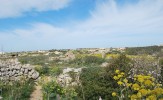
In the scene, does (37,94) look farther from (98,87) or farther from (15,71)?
(15,71)

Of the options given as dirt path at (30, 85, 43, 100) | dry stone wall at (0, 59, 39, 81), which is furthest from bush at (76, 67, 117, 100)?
dry stone wall at (0, 59, 39, 81)

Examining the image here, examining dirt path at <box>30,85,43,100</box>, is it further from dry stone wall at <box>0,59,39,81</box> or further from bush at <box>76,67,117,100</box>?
dry stone wall at <box>0,59,39,81</box>

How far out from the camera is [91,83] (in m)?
11.6

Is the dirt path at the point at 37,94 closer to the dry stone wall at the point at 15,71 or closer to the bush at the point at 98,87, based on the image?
the bush at the point at 98,87

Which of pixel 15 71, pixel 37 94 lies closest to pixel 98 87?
pixel 37 94

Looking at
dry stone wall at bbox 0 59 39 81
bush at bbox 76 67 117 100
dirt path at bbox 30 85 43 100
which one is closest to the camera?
bush at bbox 76 67 117 100

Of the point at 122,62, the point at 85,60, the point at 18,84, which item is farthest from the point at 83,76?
the point at 85,60

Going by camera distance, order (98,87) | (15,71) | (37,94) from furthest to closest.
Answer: (15,71) → (37,94) → (98,87)

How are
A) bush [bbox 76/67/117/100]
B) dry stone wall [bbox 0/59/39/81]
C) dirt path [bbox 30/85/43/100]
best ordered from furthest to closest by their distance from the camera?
dry stone wall [bbox 0/59/39/81] < dirt path [bbox 30/85/43/100] < bush [bbox 76/67/117/100]

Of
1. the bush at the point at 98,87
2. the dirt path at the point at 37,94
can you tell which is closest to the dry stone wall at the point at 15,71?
the dirt path at the point at 37,94

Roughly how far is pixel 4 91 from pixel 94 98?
462 cm

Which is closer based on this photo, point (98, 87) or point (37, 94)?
point (98, 87)

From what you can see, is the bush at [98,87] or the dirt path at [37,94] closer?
the bush at [98,87]

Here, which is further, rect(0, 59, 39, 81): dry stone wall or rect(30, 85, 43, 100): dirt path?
rect(0, 59, 39, 81): dry stone wall
